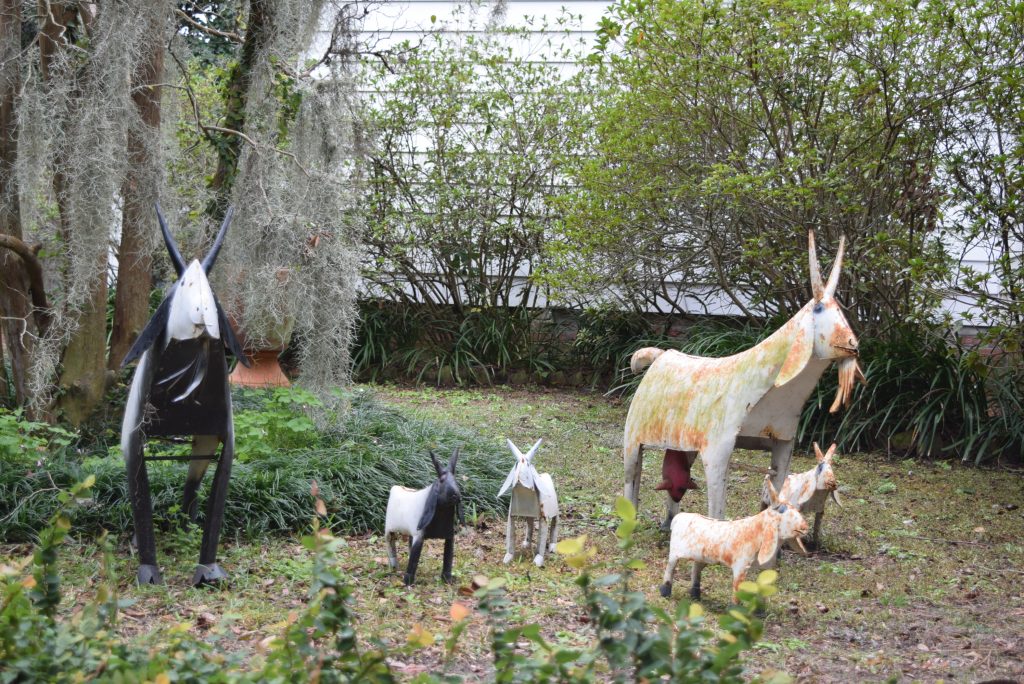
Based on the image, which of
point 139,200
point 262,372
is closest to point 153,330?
point 139,200

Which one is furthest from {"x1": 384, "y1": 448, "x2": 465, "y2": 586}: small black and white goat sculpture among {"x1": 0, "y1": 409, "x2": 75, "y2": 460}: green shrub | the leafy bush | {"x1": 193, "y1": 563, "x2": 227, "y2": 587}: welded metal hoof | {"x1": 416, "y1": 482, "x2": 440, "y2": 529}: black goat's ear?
{"x1": 0, "y1": 409, "x2": 75, "y2": 460}: green shrub

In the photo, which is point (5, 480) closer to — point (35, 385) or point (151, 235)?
point (35, 385)

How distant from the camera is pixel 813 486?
5.02 m

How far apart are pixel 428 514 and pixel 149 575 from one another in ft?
4.12

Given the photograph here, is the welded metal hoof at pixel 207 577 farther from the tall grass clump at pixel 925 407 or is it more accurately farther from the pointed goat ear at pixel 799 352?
the tall grass clump at pixel 925 407

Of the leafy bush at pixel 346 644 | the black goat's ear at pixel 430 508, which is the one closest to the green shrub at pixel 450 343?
the black goat's ear at pixel 430 508

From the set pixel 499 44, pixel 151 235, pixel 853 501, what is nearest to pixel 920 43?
pixel 853 501

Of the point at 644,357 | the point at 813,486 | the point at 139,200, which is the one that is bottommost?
the point at 813,486

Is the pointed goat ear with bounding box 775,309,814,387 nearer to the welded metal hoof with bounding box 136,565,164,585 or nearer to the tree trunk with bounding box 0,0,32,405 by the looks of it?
the welded metal hoof with bounding box 136,565,164,585

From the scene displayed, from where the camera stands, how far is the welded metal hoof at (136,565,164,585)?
4.47 meters

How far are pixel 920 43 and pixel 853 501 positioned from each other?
347cm

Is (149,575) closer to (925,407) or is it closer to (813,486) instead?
(813,486)

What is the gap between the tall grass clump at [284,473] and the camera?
5.23m

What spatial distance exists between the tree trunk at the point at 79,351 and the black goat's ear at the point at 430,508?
2581 mm
